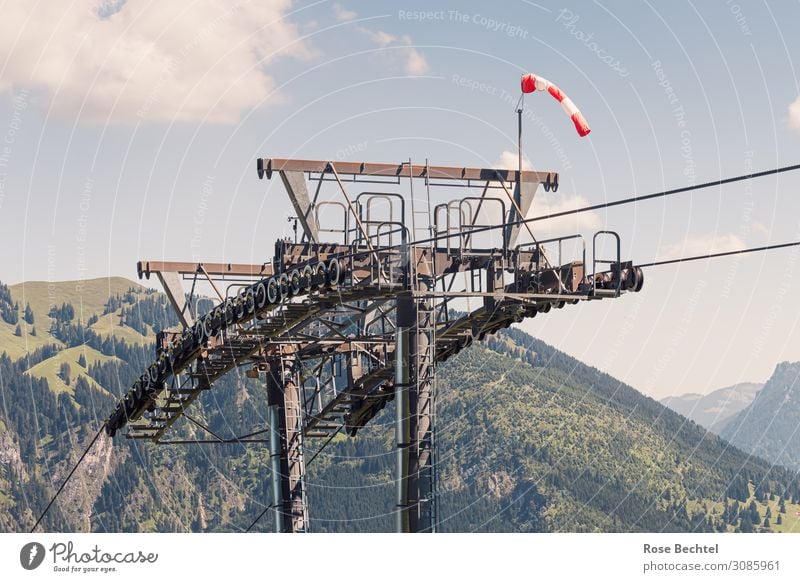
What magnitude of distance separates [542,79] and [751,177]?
11.3 meters

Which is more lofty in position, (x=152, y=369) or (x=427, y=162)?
(x=427, y=162)

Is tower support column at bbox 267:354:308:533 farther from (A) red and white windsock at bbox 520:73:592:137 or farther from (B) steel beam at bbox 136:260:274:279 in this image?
(A) red and white windsock at bbox 520:73:592:137

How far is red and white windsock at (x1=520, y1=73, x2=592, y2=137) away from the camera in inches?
1347

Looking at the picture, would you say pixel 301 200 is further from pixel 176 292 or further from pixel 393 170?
pixel 176 292

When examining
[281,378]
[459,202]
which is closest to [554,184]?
[459,202]

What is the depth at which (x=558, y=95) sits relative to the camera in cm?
→ 3478

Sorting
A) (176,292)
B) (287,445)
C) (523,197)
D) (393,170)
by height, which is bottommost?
(287,445)

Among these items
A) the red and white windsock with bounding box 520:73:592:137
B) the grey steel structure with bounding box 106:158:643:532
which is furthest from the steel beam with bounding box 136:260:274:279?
the red and white windsock with bounding box 520:73:592:137

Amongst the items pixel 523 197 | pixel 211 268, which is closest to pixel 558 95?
pixel 523 197
